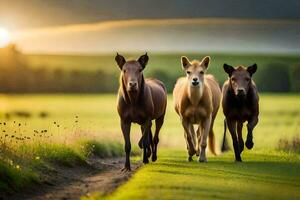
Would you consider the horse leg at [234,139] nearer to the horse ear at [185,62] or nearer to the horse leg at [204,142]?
the horse leg at [204,142]

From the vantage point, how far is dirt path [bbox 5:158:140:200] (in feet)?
63.7

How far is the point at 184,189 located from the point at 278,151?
13.6 metres

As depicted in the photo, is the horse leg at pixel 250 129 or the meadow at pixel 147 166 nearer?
the meadow at pixel 147 166

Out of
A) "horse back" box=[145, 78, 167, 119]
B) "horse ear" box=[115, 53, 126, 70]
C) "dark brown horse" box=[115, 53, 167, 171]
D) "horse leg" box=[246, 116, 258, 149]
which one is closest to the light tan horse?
"horse back" box=[145, 78, 167, 119]

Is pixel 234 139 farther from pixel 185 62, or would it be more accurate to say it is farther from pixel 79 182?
pixel 79 182

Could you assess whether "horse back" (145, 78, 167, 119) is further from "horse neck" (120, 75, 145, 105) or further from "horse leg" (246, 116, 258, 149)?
"horse leg" (246, 116, 258, 149)

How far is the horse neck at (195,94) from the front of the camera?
2655cm

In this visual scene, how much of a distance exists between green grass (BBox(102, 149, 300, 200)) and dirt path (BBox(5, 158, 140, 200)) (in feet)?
1.57

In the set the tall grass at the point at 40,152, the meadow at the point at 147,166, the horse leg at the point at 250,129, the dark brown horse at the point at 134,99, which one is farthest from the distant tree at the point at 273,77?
the dark brown horse at the point at 134,99

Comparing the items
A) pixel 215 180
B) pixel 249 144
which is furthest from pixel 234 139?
pixel 215 180

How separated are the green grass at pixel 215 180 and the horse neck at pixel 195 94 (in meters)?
1.68

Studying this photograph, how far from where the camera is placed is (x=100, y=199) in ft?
58.0

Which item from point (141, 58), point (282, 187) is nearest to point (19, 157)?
point (141, 58)

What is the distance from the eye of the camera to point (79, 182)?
22016mm
